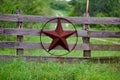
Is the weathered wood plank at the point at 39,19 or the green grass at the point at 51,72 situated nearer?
the green grass at the point at 51,72

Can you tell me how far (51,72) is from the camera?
8.25 m

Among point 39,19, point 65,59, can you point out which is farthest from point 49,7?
point 65,59

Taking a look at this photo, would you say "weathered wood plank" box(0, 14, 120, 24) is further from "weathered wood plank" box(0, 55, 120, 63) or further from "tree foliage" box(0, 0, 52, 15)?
"tree foliage" box(0, 0, 52, 15)

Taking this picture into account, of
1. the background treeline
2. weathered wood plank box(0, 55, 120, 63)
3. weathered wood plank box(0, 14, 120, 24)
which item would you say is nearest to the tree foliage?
the background treeline

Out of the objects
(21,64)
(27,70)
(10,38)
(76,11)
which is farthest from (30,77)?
(76,11)

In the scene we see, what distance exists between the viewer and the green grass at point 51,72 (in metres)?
7.77

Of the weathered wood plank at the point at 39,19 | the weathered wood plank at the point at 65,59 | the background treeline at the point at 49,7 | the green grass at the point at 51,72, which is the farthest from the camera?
the background treeline at the point at 49,7

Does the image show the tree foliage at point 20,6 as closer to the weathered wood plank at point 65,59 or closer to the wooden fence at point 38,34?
the wooden fence at point 38,34

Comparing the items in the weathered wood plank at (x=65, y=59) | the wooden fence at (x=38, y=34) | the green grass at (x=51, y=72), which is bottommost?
the weathered wood plank at (x=65, y=59)

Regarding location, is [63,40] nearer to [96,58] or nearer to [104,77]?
[96,58]

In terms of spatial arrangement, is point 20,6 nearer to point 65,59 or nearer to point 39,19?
point 39,19

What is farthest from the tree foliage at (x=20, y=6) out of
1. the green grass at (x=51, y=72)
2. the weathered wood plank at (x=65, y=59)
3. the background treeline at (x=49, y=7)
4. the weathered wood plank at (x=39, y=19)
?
the green grass at (x=51, y=72)

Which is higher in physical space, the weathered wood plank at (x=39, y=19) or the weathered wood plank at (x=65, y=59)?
the weathered wood plank at (x=39, y=19)

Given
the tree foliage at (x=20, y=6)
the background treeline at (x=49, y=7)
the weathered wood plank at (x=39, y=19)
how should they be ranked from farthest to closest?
the background treeline at (x=49, y=7)
the tree foliage at (x=20, y=6)
the weathered wood plank at (x=39, y=19)
